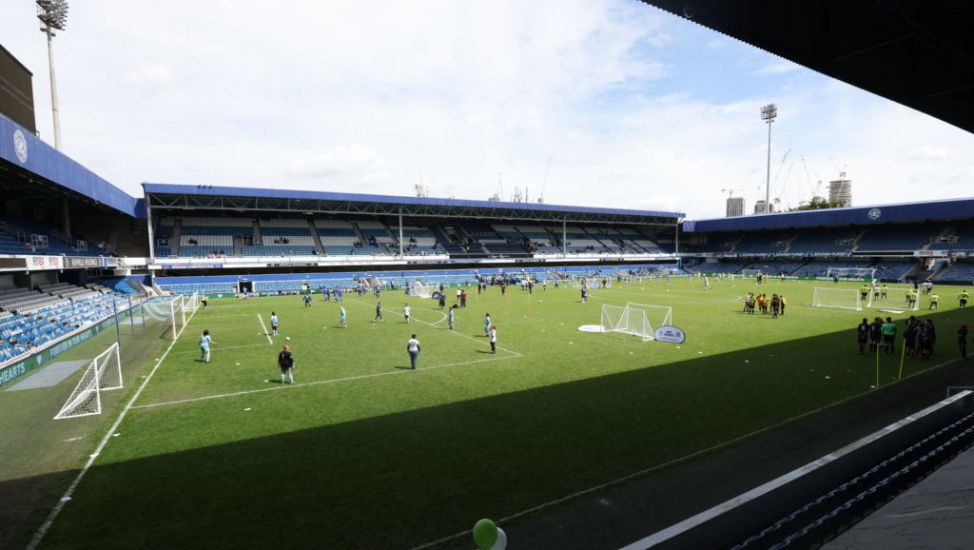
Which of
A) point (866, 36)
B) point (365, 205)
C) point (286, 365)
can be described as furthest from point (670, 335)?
point (365, 205)

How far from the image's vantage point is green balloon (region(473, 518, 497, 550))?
2750mm

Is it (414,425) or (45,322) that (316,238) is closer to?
(45,322)

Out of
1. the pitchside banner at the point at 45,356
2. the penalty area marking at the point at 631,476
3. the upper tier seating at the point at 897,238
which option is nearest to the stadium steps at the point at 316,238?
the pitchside banner at the point at 45,356

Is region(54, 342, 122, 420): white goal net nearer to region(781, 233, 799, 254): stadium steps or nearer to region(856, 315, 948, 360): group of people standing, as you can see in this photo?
region(856, 315, 948, 360): group of people standing

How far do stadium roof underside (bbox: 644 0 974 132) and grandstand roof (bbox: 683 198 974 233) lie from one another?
6849 centimetres

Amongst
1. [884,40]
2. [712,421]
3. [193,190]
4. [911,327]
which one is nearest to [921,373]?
[911,327]

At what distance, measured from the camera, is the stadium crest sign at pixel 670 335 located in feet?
67.4

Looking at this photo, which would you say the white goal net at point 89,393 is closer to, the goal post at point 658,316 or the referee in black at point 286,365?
the referee in black at point 286,365

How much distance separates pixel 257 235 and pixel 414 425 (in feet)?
183

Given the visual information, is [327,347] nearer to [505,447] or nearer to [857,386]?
[505,447]

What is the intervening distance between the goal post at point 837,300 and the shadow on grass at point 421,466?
22.4m

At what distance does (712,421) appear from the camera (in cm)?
1105

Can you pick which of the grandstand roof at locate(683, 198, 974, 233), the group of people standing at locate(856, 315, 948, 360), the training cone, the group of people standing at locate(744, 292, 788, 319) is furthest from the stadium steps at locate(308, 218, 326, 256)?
the grandstand roof at locate(683, 198, 974, 233)

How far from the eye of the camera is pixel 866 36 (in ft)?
28.7
